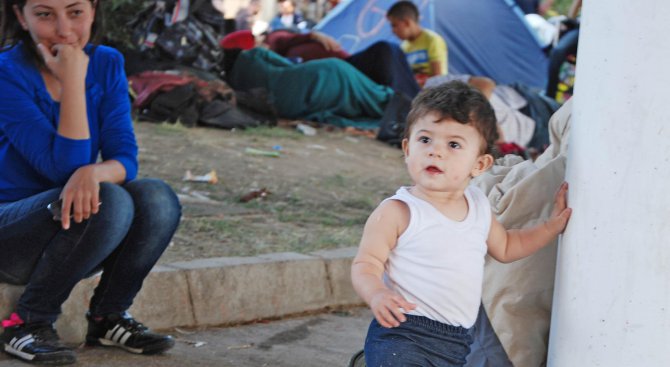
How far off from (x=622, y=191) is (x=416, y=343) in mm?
674

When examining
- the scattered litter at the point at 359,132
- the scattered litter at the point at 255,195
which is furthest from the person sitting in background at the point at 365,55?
the scattered litter at the point at 255,195

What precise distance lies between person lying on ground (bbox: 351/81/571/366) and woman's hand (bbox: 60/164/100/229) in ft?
3.51

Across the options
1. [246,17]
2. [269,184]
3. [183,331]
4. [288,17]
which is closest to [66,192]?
[183,331]

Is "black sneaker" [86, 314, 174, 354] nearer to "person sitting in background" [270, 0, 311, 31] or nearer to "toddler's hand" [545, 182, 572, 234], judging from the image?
"toddler's hand" [545, 182, 572, 234]

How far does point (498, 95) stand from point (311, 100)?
1928 millimetres

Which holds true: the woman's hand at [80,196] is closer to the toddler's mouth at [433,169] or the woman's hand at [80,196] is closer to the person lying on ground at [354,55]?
the toddler's mouth at [433,169]

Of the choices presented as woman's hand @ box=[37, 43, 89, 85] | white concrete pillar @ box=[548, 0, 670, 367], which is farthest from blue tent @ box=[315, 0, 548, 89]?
white concrete pillar @ box=[548, 0, 670, 367]

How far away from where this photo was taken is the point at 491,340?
307 centimetres

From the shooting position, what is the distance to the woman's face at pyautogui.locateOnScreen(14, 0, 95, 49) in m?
3.44

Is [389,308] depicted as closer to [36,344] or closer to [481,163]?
[481,163]

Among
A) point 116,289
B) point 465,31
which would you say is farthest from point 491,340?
point 465,31

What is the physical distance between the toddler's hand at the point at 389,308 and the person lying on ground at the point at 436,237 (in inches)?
5.8

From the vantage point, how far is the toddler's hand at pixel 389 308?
96.1 inches

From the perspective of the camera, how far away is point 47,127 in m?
3.42
